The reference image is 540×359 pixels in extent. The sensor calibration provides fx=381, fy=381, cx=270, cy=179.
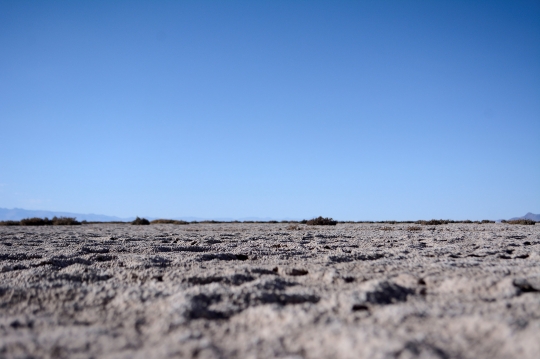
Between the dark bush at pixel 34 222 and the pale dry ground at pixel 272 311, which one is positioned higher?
the dark bush at pixel 34 222

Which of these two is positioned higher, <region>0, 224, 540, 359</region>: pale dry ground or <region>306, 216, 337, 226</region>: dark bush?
<region>306, 216, 337, 226</region>: dark bush

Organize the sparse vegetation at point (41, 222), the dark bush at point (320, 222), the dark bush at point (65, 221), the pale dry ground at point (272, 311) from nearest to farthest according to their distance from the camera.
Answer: the pale dry ground at point (272, 311) → the dark bush at point (320, 222) → the sparse vegetation at point (41, 222) → the dark bush at point (65, 221)

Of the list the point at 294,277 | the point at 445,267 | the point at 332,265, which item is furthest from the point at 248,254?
the point at 445,267

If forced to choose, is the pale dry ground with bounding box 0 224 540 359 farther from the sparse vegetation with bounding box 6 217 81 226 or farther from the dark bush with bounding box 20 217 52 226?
the dark bush with bounding box 20 217 52 226

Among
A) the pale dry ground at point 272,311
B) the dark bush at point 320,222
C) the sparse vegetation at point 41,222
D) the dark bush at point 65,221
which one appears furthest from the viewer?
the dark bush at point 65,221

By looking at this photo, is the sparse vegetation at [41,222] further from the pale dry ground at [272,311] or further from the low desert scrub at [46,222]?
the pale dry ground at [272,311]

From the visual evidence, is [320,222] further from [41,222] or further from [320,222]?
[41,222]

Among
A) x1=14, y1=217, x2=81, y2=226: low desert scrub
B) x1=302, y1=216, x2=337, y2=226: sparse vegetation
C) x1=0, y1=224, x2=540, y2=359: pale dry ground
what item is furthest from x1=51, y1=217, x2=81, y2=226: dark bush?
x1=0, y1=224, x2=540, y2=359: pale dry ground

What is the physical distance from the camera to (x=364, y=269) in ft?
9.00

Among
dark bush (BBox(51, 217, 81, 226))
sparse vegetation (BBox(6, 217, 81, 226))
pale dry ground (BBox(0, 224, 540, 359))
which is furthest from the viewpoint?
dark bush (BBox(51, 217, 81, 226))

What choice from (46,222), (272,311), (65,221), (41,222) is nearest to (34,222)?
(41,222)

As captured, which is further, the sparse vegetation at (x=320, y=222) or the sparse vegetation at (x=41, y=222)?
the sparse vegetation at (x=41, y=222)

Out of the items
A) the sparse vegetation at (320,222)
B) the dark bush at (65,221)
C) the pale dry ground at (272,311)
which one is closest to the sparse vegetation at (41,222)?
the dark bush at (65,221)

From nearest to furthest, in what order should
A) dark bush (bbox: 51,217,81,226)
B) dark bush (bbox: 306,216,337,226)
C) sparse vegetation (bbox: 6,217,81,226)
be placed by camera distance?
1. dark bush (bbox: 306,216,337,226)
2. sparse vegetation (bbox: 6,217,81,226)
3. dark bush (bbox: 51,217,81,226)
